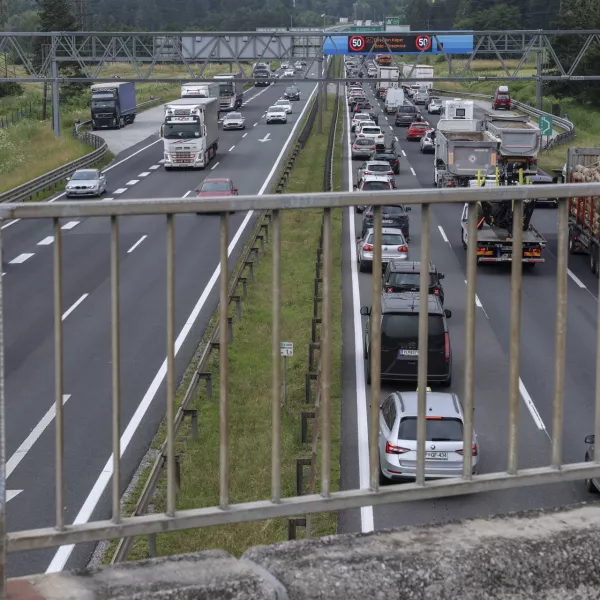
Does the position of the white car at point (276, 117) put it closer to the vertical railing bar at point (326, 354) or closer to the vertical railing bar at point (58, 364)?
the vertical railing bar at point (326, 354)

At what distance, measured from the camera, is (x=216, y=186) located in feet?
153

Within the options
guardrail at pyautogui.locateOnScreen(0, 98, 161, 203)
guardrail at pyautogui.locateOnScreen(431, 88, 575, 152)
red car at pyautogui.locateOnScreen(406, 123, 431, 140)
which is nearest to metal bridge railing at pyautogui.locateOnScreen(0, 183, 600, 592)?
guardrail at pyautogui.locateOnScreen(0, 98, 161, 203)

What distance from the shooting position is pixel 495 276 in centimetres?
617

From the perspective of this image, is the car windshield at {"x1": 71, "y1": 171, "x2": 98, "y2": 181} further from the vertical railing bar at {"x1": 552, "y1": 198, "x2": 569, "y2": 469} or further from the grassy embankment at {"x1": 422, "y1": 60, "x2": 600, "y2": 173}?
the vertical railing bar at {"x1": 552, "y1": 198, "x2": 569, "y2": 469}

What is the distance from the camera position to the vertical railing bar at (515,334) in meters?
3.80

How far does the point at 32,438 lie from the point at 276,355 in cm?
407

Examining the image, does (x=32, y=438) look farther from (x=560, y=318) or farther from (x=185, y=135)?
(x=185, y=135)

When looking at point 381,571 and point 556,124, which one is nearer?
point 381,571

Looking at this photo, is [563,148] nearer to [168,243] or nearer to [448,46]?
[448,46]

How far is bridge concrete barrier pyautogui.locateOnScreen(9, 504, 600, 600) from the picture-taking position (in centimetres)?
323

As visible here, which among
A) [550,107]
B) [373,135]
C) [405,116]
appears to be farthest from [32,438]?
[550,107]

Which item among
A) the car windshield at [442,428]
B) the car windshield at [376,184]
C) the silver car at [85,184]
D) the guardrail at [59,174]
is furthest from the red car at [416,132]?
the car windshield at [442,428]

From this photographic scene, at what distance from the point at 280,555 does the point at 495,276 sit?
3016mm

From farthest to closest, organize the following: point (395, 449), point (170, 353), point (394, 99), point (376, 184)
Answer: point (394, 99), point (376, 184), point (395, 449), point (170, 353)
